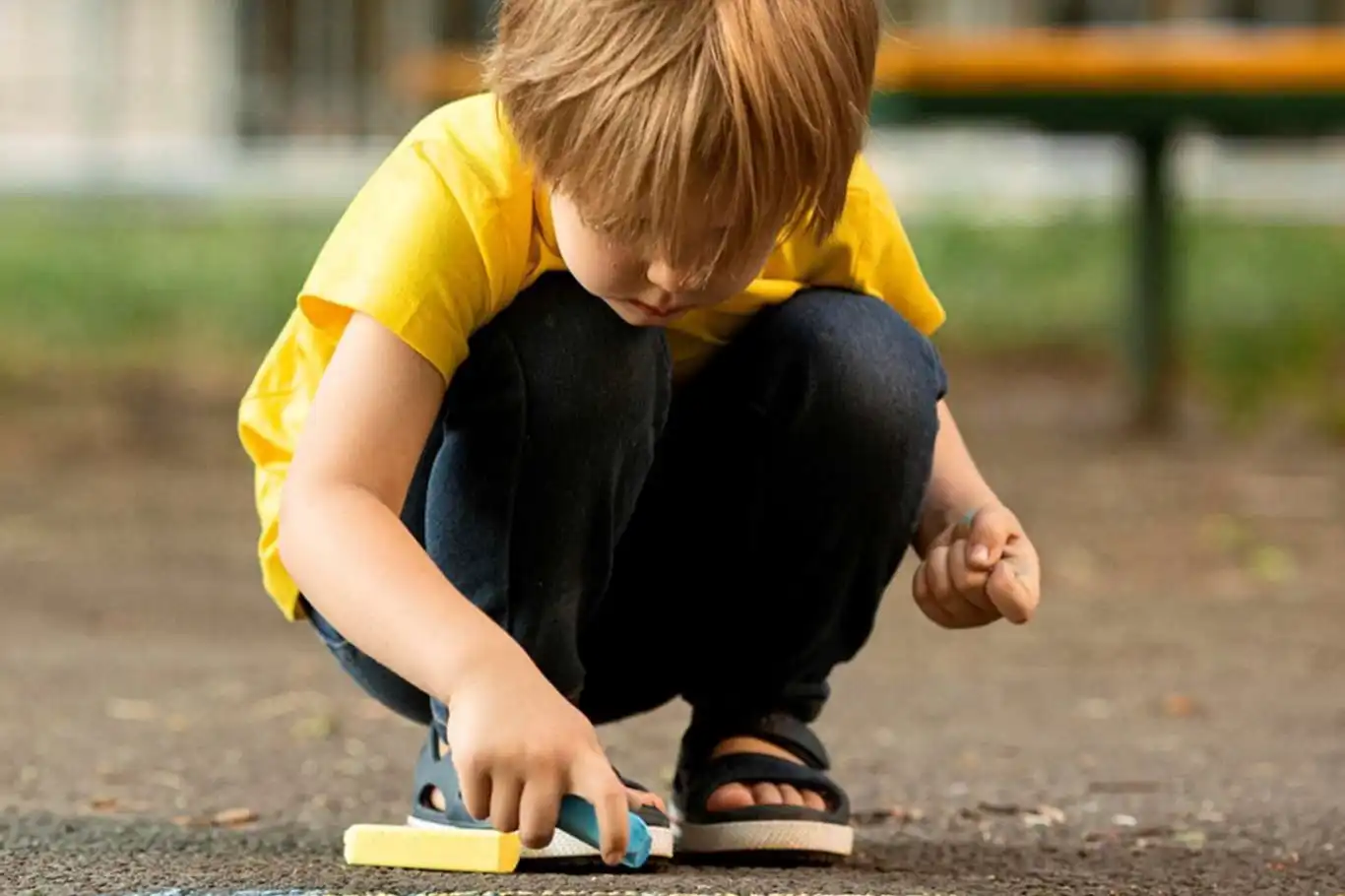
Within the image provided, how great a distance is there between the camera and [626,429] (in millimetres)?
1686

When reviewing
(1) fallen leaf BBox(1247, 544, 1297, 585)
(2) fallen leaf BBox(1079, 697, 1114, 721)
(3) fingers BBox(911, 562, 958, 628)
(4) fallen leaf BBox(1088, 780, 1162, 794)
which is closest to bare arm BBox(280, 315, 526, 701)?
(3) fingers BBox(911, 562, 958, 628)

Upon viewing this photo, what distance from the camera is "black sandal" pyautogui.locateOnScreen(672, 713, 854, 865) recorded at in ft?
5.90

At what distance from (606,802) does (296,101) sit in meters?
9.70

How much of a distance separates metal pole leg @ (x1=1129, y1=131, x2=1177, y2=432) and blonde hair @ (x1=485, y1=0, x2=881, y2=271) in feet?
15.0

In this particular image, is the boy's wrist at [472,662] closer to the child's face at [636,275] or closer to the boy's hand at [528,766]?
the boy's hand at [528,766]

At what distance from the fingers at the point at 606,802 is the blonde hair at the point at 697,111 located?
0.33m

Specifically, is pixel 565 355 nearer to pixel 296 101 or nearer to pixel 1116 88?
pixel 1116 88

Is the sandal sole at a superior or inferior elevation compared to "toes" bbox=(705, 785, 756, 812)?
inferior

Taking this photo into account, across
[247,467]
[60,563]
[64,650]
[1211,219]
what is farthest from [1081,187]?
[64,650]

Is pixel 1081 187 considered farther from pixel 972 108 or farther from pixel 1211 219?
pixel 972 108

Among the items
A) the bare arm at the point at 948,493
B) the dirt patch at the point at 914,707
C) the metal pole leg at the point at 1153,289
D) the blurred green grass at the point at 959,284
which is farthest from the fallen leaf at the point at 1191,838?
the blurred green grass at the point at 959,284

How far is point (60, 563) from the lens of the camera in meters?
4.18

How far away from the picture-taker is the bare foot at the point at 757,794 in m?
1.83

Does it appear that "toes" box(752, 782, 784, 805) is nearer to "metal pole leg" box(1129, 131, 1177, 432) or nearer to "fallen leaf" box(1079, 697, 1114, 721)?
"fallen leaf" box(1079, 697, 1114, 721)
